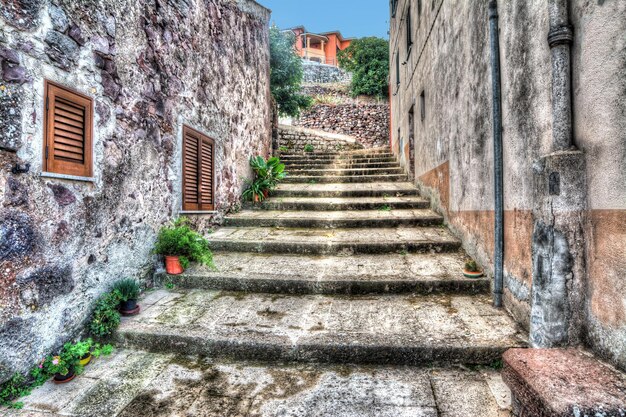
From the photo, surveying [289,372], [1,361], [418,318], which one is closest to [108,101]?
[1,361]

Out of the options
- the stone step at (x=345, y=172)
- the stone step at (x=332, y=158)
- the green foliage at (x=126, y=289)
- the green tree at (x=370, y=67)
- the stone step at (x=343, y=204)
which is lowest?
the green foliage at (x=126, y=289)

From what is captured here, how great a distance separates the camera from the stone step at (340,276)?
10.6ft

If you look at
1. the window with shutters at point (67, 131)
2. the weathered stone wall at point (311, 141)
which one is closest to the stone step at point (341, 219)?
the window with shutters at point (67, 131)

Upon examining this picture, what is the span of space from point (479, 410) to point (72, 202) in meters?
3.16

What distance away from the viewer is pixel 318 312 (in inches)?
116

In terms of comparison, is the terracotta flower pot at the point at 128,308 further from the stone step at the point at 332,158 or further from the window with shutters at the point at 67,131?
the stone step at the point at 332,158

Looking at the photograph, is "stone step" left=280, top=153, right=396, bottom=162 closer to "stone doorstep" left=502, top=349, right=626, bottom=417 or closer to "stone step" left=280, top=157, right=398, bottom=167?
"stone step" left=280, top=157, right=398, bottom=167

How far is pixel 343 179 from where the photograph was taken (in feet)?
25.4

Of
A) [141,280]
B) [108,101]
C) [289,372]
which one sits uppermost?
[108,101]

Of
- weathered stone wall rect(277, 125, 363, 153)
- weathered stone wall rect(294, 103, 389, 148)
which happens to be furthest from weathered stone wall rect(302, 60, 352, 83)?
weathered stone wall rect(277, 125, 363, 153)

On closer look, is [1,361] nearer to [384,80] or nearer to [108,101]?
[108,101]

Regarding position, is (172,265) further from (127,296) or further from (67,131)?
(67,131)

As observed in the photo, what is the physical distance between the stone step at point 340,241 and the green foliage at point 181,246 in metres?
0.75

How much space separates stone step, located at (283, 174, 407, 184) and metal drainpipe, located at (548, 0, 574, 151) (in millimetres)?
5818
